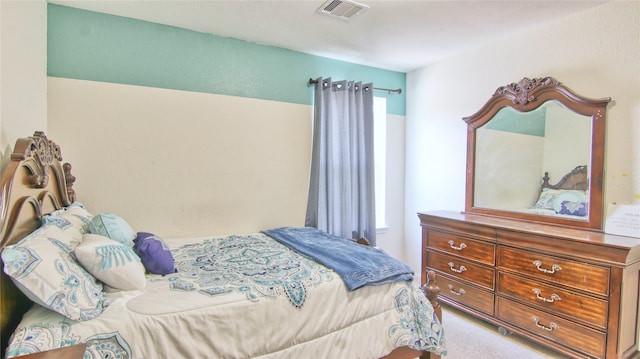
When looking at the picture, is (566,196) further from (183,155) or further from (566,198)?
(183,155)

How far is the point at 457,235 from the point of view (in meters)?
2.85

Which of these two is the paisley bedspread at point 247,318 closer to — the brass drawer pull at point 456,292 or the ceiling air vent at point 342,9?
the brass drawer pull at point 456,292

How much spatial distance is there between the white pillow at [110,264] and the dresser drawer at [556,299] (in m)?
2.48

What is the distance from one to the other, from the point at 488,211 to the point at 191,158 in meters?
2.73

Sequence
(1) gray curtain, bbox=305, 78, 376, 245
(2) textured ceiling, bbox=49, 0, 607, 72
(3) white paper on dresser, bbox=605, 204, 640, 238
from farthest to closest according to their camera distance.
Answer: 1. (1) gray curtain, bbox=305, 78, 376, 245
2. (2) textured ceiling, bbox=49, 0, 607, 72
3. (3) white paper on dresser, bbox=605, 204, 640, 238

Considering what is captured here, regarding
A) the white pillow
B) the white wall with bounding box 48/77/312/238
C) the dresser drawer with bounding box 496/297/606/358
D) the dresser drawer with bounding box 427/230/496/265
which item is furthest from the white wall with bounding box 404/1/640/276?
the white pillow

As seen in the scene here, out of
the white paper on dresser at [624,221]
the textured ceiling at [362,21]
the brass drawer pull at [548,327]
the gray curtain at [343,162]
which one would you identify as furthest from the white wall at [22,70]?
the white paper on dresser at [624,221]

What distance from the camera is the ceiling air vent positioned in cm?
229

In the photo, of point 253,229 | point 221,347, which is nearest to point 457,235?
point 253,229

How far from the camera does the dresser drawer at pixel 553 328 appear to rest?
202cm

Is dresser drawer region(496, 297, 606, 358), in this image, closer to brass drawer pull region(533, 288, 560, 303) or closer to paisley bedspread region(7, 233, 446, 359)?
brass drawer pull region(533, 288, 560, 303)

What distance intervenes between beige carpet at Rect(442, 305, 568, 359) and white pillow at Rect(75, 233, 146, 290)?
2038mm

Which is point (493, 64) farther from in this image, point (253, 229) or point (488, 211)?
point (253, 229)

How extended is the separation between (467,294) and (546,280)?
67 cm
